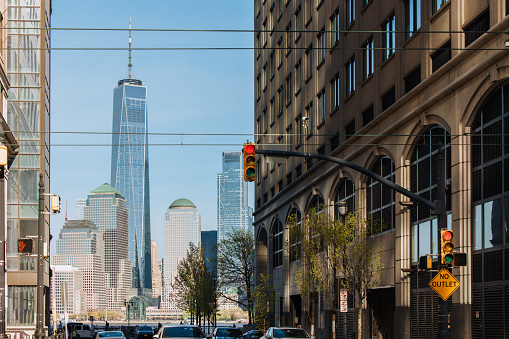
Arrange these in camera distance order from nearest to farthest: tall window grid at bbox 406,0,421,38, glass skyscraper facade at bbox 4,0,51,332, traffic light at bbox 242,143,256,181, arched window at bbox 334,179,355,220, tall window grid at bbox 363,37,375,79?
traffic light at bbox 242,143,256,181 < tall window grid at bbox 406,0,421,38 < tall window grid at bbox 363,37,375,79 < arched window at bbox 334,179,355,220 < glass skyscraper facade at bbox 4,0,51,332

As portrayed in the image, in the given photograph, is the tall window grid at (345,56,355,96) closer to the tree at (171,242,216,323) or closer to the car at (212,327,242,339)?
→ the car at (212,327,242,339)

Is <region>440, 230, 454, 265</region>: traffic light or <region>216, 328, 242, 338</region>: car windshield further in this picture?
<region>216, 328, 242, 338</region>: car windshield

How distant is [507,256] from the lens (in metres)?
24.8

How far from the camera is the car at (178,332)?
24.0 metres

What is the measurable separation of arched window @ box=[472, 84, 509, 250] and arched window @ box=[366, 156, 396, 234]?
9268 mm

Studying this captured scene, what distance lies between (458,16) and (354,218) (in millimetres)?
11895

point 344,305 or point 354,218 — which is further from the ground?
point 354,218

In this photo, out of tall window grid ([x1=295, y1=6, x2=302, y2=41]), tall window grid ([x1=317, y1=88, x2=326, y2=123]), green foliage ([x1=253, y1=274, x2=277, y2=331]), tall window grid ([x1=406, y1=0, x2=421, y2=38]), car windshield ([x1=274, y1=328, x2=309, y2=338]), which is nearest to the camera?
car windshield ([x1=274, y1=328, x2=309, y2=338])

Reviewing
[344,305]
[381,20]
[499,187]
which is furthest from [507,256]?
[381,20]

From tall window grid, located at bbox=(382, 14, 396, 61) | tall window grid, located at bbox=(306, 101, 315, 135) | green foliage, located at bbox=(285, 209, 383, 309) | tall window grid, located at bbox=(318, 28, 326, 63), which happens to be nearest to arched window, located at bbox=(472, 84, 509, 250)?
green foliage, located at bbox=(285, 209, 383, 309)

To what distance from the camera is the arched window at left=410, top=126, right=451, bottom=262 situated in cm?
3114

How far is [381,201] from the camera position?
3878cm

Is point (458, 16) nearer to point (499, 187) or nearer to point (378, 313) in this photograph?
point (499, 187)

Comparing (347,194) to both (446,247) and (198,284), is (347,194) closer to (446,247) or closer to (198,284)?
(446,247)
